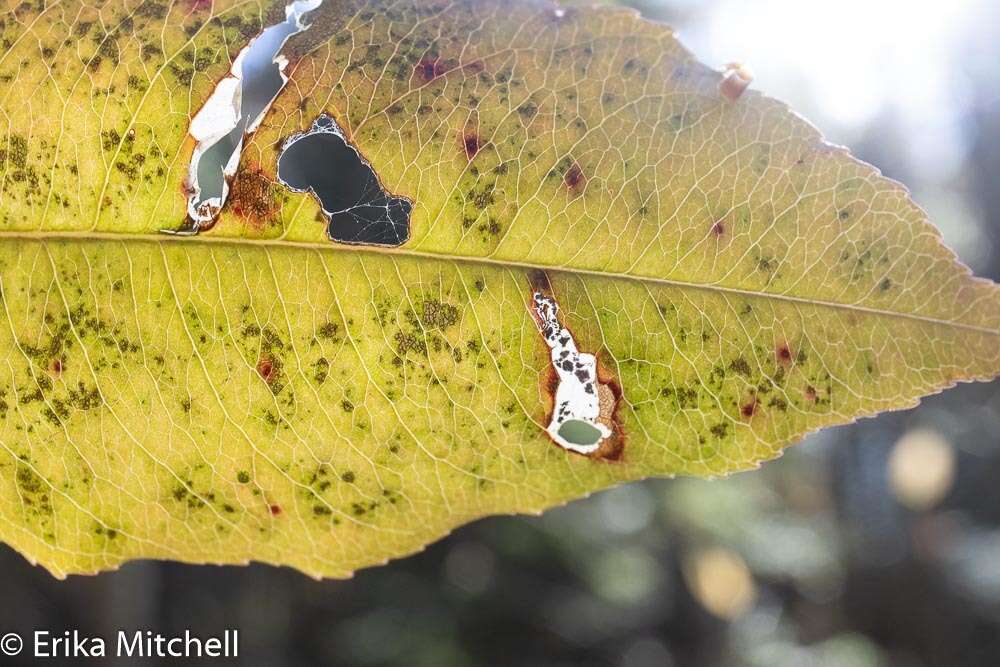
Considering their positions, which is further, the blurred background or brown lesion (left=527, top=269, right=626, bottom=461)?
the blurred background

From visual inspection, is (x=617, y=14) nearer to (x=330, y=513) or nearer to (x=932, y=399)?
(x=330, y=513)

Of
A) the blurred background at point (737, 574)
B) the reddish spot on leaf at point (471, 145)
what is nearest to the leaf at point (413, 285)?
the reddish spot on leaf at point (471, 145)

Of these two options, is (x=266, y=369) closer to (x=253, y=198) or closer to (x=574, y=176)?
(x=253, y=198)

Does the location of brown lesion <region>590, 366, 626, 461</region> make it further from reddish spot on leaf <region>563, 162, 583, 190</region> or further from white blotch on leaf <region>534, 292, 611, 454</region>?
reddish spot on leaf <region>563, 162, 583, 190</region>

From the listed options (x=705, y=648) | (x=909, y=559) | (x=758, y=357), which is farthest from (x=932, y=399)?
(x=758, y=357)

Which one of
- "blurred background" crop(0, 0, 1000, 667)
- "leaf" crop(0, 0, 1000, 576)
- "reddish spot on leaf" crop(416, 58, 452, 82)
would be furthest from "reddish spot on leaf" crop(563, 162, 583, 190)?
"blurred background" crop(0, 0, 1000, 667)

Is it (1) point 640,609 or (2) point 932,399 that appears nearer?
(2) point 932,399

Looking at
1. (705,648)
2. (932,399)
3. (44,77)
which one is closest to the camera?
(44,77)
